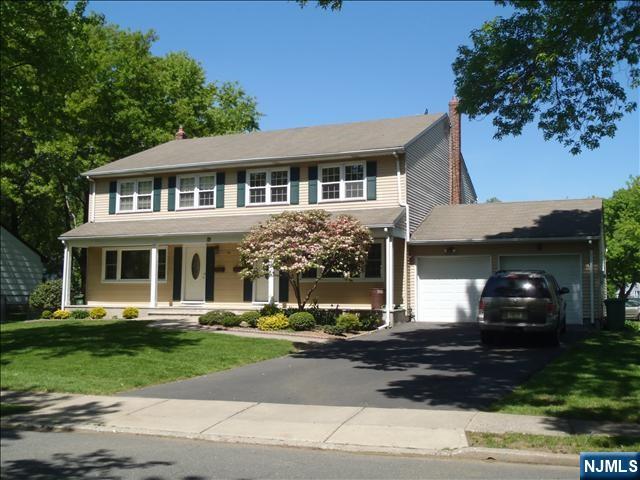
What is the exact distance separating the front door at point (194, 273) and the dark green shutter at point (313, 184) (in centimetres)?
522

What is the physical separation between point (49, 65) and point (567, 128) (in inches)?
619

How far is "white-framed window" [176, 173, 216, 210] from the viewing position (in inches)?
1013

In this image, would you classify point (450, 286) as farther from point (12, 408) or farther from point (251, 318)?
point (12, 408)

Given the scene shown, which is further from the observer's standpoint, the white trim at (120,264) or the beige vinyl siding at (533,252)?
the white trim at (120,264)

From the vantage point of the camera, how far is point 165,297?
2575 centimetres

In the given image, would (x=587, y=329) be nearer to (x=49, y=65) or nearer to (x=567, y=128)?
(x=567, y=128)

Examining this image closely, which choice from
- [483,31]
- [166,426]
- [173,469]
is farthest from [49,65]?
[173,469]

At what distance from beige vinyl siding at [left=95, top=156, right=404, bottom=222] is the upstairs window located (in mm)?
273

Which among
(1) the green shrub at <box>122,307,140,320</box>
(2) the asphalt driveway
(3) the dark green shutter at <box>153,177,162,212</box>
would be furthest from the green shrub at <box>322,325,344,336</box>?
(3) the dark green shutter at <box>153,177,162,212</box>

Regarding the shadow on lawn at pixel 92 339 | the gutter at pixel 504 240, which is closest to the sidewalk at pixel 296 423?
the shadow on lawn at pixel 92 339

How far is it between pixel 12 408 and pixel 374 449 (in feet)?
19.6

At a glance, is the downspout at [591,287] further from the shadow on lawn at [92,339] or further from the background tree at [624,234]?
the background tree at [624,234]

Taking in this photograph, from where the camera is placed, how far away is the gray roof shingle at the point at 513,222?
2095 centimetres

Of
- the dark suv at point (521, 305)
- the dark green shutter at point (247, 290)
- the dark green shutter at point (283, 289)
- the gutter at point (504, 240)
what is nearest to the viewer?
the dark suv at point (521, 305)
